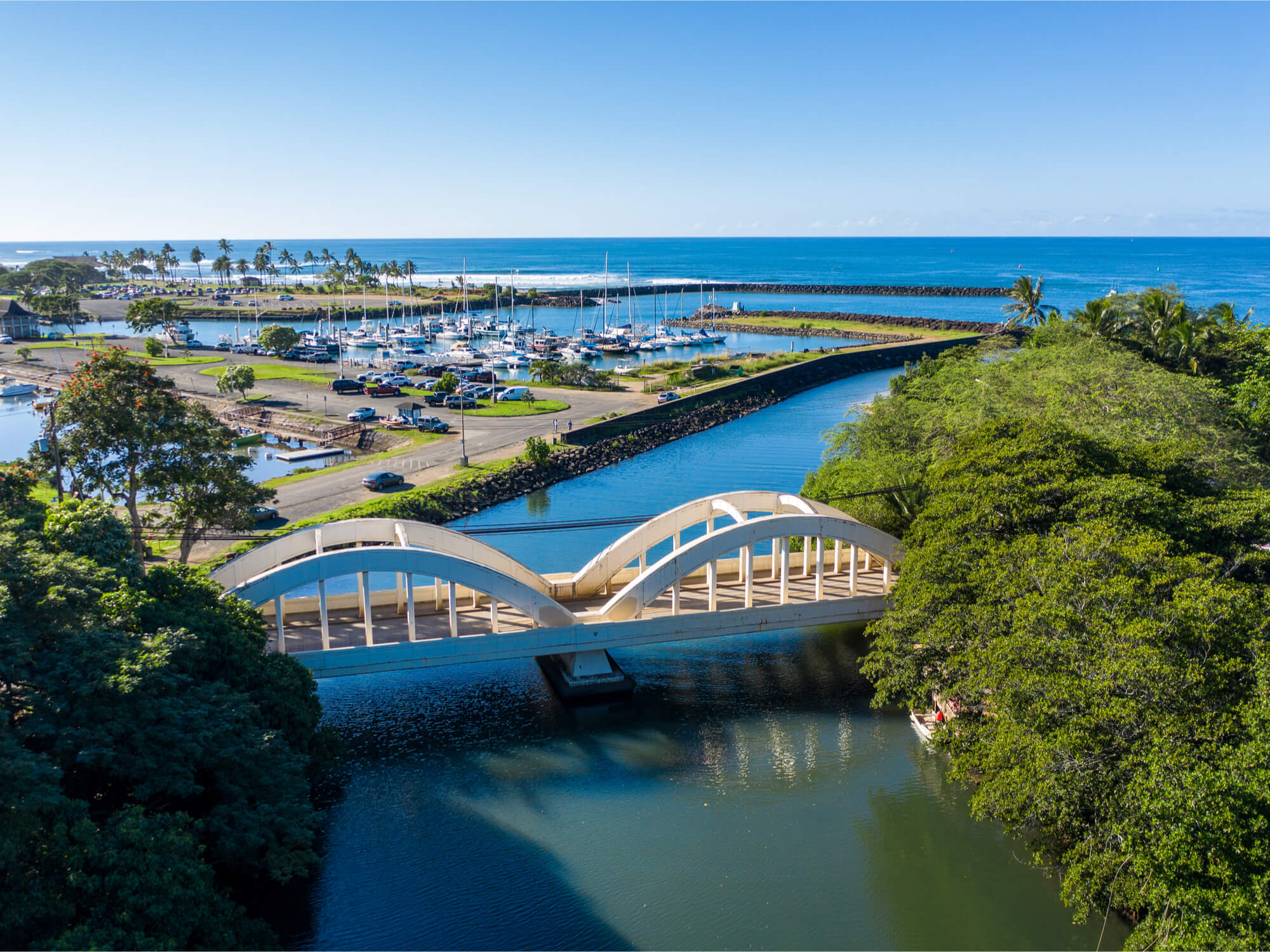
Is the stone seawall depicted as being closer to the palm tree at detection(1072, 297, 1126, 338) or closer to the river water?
the river water

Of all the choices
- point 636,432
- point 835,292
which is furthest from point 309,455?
point 835,292

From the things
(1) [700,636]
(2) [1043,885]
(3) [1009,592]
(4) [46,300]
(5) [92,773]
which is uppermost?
(4) [46,300]

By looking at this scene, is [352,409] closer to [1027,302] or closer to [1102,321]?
[1102,321]

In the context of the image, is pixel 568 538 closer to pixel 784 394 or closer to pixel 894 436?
pixel 894 436

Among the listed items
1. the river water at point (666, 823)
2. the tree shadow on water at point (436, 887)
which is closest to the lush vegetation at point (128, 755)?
the tree shadow on water at point (436, 887)

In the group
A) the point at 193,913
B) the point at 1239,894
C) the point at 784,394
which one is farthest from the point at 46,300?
the point at 1239,894
